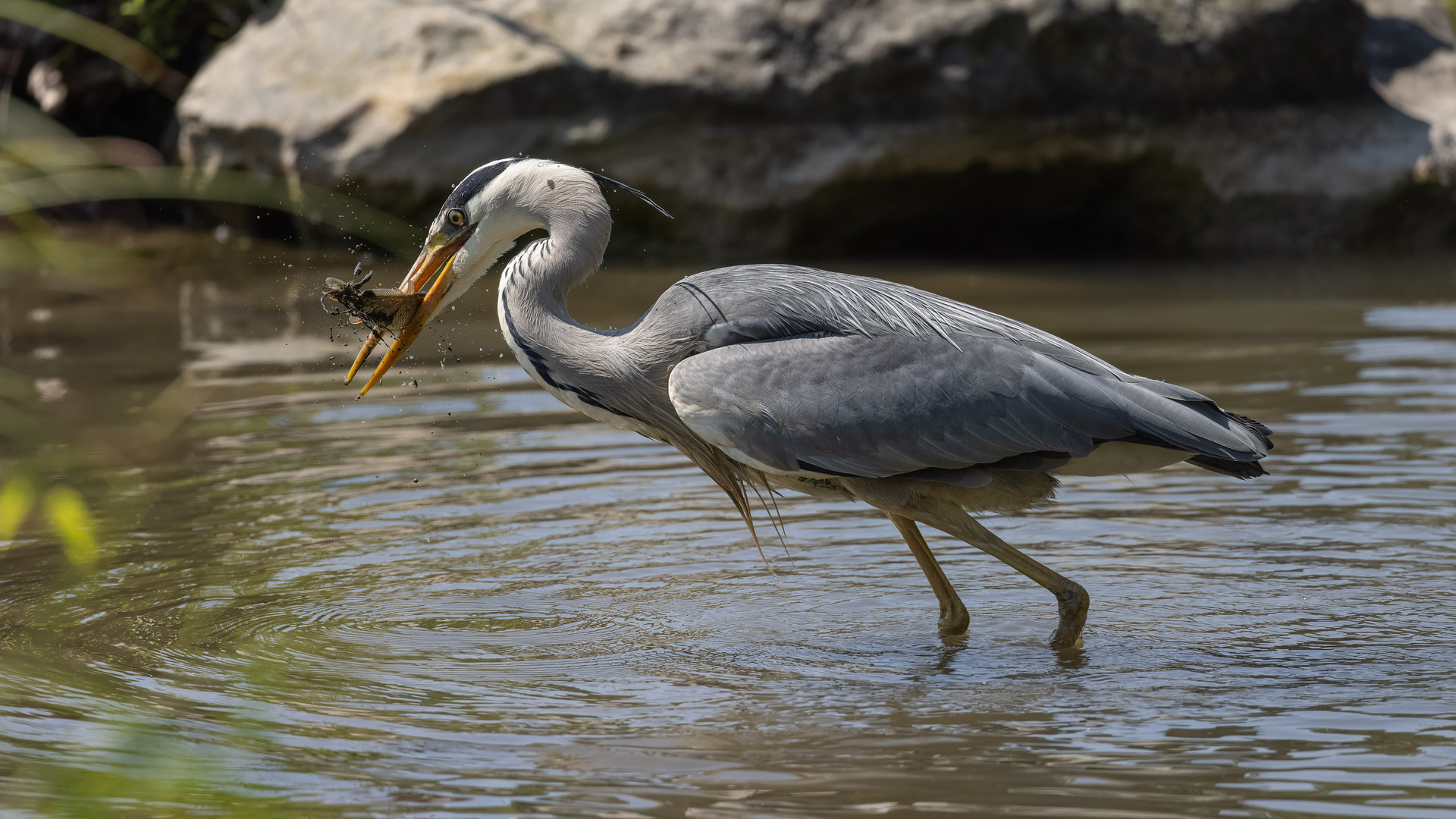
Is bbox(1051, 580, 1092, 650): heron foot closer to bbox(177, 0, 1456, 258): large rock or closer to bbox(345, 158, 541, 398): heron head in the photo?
bbox(345, 158, 541, 398): heron head

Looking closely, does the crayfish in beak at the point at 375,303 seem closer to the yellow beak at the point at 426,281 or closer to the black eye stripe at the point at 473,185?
the yellow beak at the point at 426,281

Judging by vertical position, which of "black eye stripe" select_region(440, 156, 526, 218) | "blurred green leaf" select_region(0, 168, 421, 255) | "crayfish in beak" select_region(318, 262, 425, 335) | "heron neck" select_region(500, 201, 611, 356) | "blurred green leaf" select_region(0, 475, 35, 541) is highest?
"blurred green leaf" select_region(0, 168, 421, 255)

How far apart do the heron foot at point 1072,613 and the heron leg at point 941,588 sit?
1.18ft

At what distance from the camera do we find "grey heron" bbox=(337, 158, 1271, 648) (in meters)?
5.05

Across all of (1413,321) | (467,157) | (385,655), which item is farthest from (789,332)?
(467,157)

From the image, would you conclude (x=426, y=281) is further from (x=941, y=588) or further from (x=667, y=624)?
(x=941, y=588)

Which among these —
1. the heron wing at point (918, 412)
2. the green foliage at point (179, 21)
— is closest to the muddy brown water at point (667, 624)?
the heron wing at point (918, 412)

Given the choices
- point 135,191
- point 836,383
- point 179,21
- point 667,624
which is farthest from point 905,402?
point 179,21

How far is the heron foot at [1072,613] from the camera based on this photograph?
203 inches

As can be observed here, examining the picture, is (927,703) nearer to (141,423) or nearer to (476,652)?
(476,652)

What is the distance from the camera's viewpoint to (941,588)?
5.43 meters

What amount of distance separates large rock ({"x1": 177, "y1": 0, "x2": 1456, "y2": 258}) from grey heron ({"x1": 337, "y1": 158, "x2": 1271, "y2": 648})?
7586mm

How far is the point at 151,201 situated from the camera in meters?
15.7

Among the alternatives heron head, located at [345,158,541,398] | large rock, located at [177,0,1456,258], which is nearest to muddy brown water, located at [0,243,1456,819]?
heron head, located at [345,158,541,398]
